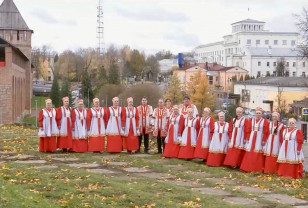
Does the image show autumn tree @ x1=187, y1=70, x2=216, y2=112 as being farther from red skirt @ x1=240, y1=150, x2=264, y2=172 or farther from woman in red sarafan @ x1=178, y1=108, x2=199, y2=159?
red skirt @ x1=240, y1=150, x2=264, y2=172

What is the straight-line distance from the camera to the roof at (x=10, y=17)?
64125mm

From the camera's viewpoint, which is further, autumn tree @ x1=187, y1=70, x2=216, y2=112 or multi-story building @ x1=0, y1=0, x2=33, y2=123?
autumn tree @ x1=187, y1=70, x2=216, y2=112

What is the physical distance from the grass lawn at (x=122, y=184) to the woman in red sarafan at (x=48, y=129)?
1.72ft

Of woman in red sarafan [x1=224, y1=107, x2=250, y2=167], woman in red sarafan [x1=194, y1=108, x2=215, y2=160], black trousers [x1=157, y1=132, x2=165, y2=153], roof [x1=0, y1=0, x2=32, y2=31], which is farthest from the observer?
roof [x1=0, y1=0, x2=32, y2=31]

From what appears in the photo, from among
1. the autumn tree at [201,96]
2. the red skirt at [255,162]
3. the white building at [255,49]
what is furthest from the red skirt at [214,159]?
the white building at [255,49]

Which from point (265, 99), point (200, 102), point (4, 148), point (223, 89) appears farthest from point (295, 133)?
point (223, 89)

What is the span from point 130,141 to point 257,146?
4.11 m

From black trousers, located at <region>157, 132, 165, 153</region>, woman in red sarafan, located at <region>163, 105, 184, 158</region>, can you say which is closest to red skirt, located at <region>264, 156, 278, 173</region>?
woman in red sarafan, located at <region>163, 105, 184, 158</region>

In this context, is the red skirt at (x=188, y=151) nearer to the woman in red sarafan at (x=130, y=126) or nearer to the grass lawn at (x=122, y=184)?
the grass lawn at (x=122, y=184)

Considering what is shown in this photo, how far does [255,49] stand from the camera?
134 m

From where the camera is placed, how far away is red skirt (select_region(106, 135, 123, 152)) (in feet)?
56.6

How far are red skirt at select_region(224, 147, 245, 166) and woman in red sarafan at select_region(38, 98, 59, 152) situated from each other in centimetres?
515

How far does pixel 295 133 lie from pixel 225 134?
2197mm

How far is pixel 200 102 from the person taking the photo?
68188 millimetres
